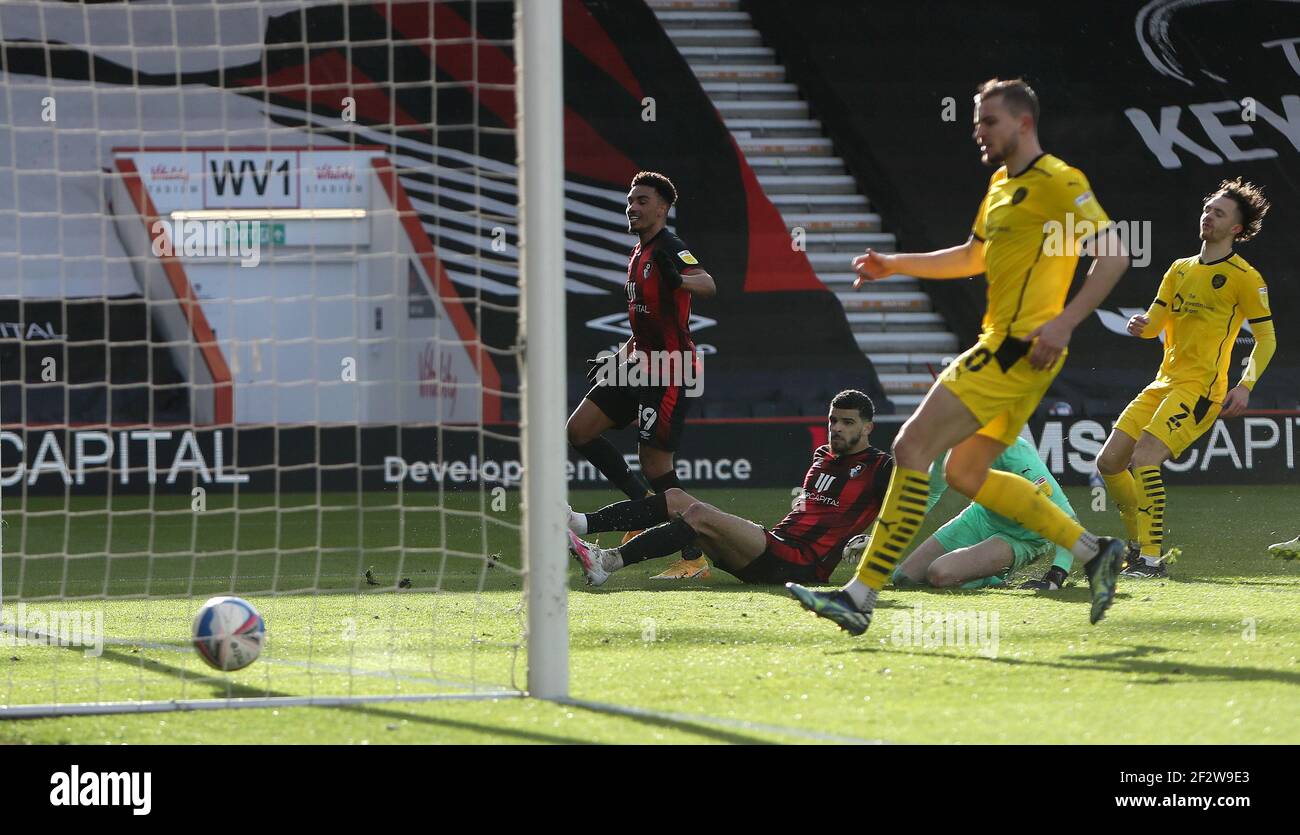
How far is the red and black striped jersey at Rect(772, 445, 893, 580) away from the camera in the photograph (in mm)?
6156

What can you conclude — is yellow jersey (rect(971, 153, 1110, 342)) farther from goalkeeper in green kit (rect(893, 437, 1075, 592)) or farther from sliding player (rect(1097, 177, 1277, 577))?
sliding player (rect(1097, 177, 1277, 577))

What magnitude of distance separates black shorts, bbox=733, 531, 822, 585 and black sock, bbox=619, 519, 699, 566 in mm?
331

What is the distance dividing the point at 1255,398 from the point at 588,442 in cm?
905

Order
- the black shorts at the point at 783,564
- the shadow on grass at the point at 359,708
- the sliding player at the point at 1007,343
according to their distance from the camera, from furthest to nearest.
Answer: the black shorts at the point at 783,564, the sliding player at the point at 1007,343, the shadow on grass at the point at 359,708

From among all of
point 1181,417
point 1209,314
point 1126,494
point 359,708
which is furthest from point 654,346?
point 359,708

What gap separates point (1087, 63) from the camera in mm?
16344

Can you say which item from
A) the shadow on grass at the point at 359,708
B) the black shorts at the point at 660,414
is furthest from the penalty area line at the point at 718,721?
the black shorts at the point at 660,414

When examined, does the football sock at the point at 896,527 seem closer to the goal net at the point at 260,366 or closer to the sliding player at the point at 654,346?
the goal net at the point at 260,366

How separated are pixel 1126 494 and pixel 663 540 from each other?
2581mm

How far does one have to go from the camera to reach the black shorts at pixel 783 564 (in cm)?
627

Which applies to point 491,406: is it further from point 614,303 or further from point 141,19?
point 141,19

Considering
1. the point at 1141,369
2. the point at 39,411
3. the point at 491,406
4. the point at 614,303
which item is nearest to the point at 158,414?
the point at 39,411

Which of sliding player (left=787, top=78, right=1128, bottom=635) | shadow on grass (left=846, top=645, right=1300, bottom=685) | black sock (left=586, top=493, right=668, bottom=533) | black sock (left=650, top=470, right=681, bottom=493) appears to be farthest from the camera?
black sock (left=650, top=470, right=681, bottom=493)

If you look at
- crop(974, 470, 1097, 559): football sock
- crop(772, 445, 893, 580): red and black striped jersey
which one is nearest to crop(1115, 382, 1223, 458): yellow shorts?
crop(772, 445, 893, 580): red and black striped jersey
